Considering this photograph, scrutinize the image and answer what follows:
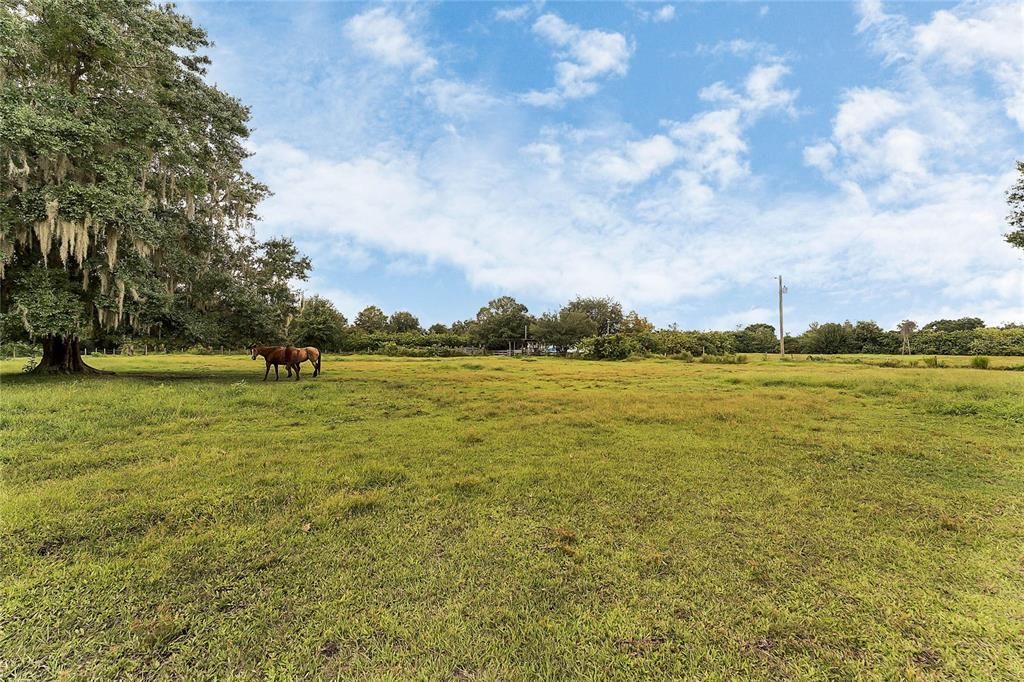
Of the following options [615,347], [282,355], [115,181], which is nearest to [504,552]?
[282,355]

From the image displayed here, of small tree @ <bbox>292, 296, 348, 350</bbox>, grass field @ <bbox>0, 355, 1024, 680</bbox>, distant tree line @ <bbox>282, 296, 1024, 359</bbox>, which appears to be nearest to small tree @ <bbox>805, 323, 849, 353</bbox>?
distant tree line @ <bbox>282, 296, 1024, 359</bbox>

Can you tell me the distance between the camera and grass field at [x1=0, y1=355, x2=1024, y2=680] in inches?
96.7

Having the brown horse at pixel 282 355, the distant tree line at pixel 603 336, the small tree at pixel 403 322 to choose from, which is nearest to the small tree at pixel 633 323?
the distant tree line at pixel 603 336

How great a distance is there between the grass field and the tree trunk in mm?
7262

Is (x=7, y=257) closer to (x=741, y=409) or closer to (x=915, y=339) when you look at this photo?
(x=741, y=409)

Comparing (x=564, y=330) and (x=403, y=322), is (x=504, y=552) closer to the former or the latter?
(x=564, y=330)

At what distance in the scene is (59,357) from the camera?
12.6 m

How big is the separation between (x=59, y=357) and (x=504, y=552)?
16432 millimetres

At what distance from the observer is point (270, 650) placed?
2.46 m

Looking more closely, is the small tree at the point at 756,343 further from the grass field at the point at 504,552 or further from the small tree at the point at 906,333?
the grass field at the point at 504,552

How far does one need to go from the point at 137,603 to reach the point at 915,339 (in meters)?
65.7

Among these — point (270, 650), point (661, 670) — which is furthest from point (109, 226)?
point (661, 670)

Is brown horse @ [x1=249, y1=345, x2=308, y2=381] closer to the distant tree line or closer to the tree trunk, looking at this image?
the tree trunk

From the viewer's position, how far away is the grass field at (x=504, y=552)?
8.06 ft
